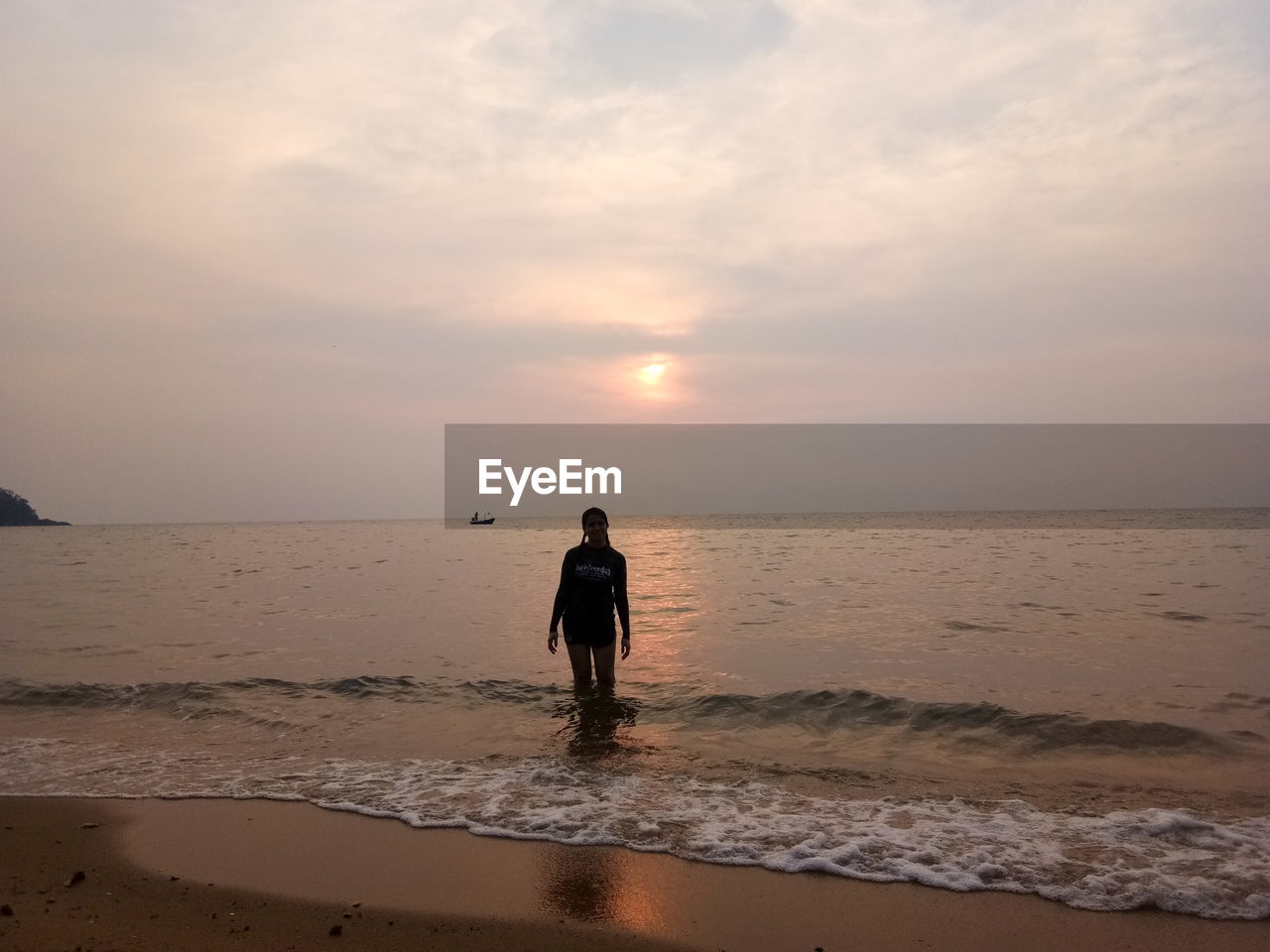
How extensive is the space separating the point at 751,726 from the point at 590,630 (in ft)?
7.04

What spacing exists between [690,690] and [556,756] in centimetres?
327

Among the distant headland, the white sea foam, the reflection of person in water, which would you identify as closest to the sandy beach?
the white sea foam

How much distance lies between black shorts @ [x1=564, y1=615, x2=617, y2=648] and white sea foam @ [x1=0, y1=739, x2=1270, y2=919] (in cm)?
214

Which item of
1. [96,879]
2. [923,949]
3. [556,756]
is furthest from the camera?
[556,756]

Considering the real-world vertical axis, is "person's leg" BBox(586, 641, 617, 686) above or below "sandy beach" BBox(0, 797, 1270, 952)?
above

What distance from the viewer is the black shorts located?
30.5 feet

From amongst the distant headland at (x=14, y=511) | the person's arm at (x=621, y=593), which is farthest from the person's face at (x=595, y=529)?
the distant headland at (x=14, y=511)

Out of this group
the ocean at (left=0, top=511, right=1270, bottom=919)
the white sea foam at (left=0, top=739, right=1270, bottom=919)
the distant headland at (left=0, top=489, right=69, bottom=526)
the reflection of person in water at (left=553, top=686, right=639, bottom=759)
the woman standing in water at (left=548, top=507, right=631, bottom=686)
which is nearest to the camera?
the white sea foam at (left=0, top=739, right=1270, bottom=919)

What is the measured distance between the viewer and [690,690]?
10391 millimetres

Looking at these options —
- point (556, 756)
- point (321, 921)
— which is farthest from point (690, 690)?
point (321, 921)

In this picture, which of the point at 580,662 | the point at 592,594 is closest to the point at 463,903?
the point at 592,594

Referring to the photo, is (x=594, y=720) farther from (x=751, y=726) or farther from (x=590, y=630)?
(x=751, y=726)

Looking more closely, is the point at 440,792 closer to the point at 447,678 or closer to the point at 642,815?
the point at 642,815

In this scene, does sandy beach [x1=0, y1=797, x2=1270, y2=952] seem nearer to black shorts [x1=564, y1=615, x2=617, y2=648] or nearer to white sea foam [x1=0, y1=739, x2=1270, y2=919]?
white sea foam [x1=0, y1=739, x2=1270, y2=919]
